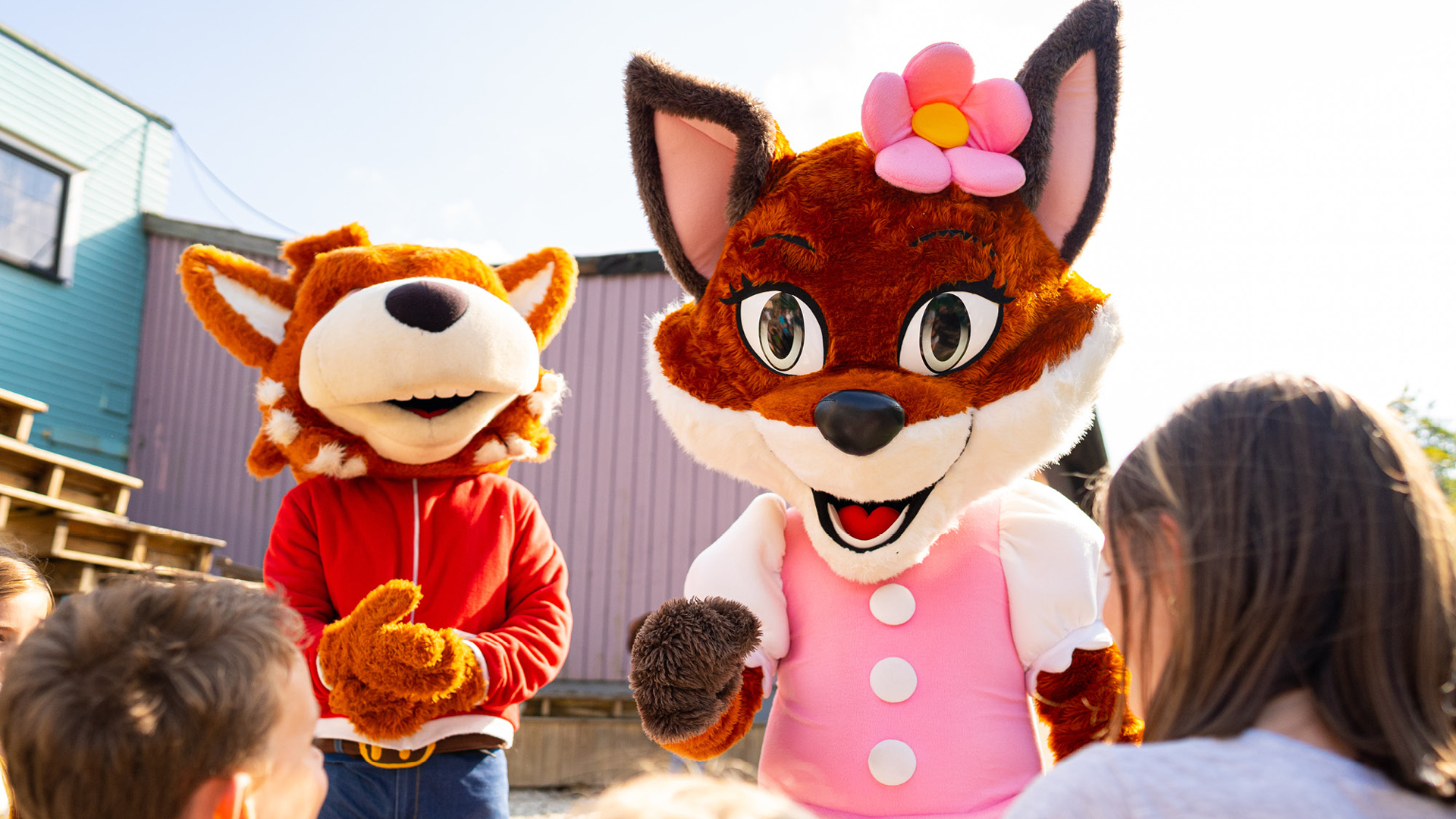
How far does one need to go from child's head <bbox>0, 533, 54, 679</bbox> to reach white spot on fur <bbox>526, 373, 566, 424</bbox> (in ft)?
3.90

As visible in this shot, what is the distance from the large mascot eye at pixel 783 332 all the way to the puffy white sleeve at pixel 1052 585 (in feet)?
1.83

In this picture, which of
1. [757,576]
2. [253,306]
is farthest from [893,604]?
[253,306]

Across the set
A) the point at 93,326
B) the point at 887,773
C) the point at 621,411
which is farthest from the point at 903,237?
the point at 93,326

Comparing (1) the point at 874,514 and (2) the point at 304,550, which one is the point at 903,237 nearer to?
(1) the point at 874,514

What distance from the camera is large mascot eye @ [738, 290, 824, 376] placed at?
6.59ft

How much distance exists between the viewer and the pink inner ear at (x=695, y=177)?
2.19 m

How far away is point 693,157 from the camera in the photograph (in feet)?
7.25

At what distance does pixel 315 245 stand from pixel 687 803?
7.60ft

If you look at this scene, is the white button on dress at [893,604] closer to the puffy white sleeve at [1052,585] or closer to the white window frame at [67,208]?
the puffy white sleeve at [1052,585]

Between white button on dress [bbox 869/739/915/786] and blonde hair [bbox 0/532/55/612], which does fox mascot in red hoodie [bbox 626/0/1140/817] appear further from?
blonde hair [bbox 0/532/55/612]

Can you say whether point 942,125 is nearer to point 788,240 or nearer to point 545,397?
point 788,240

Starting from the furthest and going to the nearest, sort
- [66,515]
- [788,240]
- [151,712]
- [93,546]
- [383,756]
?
[93,546], [66,515], [383,756], [788,240], [151,712]

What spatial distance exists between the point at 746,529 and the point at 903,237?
70 cm

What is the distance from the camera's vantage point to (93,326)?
30.1 feet
